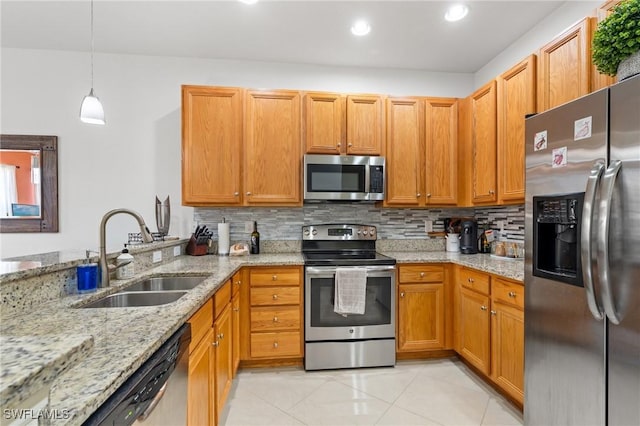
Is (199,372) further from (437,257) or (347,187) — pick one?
(437,257)

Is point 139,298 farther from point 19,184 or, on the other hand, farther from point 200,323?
point 19,184

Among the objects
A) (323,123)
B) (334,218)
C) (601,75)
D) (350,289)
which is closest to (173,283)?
(350,289)

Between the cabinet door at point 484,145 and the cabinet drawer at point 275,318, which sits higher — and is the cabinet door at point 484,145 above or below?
above

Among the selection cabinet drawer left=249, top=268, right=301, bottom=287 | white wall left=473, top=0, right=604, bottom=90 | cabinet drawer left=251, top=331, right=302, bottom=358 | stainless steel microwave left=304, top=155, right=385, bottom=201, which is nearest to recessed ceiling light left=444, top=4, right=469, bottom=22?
white wall left=473, top=0, right=604, bottom=90

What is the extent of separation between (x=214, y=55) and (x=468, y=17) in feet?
7.31

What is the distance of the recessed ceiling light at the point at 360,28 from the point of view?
2425mm

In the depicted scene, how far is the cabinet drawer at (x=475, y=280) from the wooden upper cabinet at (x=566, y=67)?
121 centimetres

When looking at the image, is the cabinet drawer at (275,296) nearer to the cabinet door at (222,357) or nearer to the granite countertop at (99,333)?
the cabinet door at (222,357)

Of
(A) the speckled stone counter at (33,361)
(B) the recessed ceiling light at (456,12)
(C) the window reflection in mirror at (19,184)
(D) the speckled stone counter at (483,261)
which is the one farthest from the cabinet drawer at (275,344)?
(B) the recessed ceiling light at (456,12)

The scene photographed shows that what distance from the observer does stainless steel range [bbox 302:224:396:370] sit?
8.17 feet

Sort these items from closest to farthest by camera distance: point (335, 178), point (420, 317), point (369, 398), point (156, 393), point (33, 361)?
point (33, 361) < point (156, 393) < point (369, 398) < point (420, 317) < point (335, 178)

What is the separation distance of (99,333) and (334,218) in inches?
92.5

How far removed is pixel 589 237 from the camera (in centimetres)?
Result: 121

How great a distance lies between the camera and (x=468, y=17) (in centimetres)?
236
